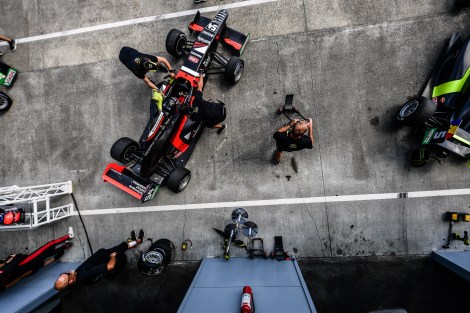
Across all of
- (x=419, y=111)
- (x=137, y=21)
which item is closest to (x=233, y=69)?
(x=137, y=21)

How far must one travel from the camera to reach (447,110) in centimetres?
548

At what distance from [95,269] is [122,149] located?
243 centimetres

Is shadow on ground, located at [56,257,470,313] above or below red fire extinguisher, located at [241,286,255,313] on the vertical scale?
below

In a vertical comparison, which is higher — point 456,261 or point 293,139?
point 293,139

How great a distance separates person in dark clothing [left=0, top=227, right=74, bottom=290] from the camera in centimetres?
546

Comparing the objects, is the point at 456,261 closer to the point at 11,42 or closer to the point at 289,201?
the point at 289,201

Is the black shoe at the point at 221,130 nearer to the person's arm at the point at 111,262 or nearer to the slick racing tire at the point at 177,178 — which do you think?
the slick racing tire at the point at 177,178

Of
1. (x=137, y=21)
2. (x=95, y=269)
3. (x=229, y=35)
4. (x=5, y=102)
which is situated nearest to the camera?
(x=95, y=269)

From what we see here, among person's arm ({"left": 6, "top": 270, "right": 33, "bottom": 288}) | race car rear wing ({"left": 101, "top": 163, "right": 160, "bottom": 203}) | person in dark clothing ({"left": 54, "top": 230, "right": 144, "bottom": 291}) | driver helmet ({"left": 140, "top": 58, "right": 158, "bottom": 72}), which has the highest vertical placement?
driver helmet ({"left": 140, "top": 58, "right": 158, "bottom": 72})

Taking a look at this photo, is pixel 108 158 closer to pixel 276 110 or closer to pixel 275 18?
pixel 276 110

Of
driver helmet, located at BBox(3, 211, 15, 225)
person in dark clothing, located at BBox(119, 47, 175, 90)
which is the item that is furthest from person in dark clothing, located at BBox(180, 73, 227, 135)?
driver helmet, located at BBox(3, 211, 15, 225)

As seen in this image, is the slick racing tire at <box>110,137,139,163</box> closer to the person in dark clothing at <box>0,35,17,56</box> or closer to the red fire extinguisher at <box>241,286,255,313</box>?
the red fire extinguisher at <box>241,286,255,313</box>

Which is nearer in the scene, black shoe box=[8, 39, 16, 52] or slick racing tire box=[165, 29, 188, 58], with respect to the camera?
slick racing tire box=[165, 29, 188, 58]

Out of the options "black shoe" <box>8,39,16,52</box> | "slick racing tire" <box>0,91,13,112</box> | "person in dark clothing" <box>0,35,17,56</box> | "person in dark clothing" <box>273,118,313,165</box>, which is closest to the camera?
"person in dark clothing" <box>273,118,313,165</box>
